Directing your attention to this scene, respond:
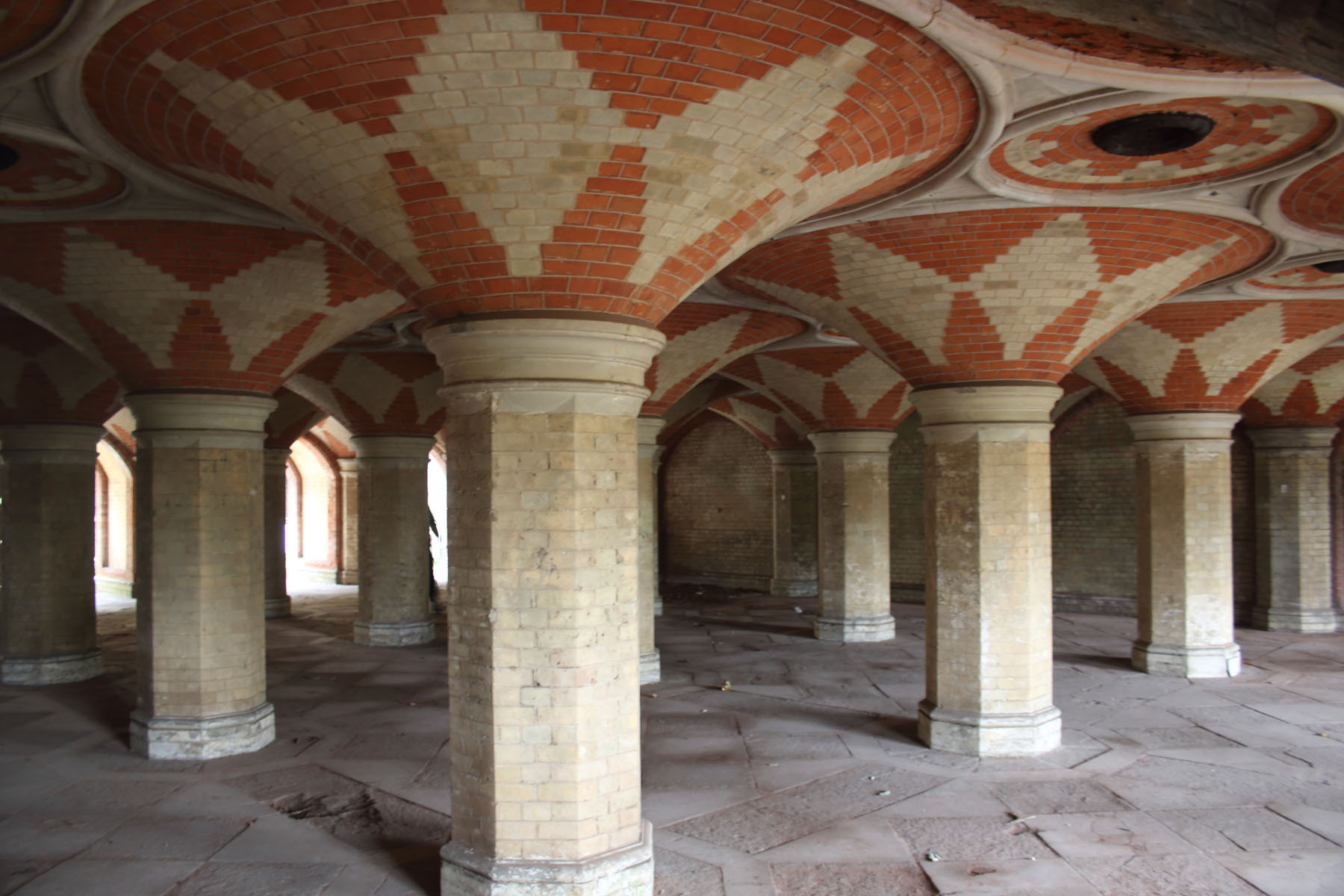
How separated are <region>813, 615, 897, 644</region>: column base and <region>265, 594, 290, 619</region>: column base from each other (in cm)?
893

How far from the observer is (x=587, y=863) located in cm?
477

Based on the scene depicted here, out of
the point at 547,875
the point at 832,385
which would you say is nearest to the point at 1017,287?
the point at 547,875

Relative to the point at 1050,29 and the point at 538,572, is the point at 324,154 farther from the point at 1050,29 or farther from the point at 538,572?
the point at 1050,29

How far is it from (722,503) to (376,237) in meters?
16.4

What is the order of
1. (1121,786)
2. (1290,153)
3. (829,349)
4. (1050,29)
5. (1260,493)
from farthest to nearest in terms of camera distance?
1. (1260,493)
2. (829,349)
3. (1121,786)
4. (1290,153)
5. (1050,29)

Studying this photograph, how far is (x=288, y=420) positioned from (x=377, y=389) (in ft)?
11.7

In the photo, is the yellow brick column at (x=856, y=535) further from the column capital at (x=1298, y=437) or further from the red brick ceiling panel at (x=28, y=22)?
the red brick ceiling panel at (x=28, y=22)

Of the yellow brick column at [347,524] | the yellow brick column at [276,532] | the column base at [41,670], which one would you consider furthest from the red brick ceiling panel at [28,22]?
the yellow brick column at [347,524]

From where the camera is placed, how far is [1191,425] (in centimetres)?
1052

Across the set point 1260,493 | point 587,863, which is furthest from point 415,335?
point 1260,493

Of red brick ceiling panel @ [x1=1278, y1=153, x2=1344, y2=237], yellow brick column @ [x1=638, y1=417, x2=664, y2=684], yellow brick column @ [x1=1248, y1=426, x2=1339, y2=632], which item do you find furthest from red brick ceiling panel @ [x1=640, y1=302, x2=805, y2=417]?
yellow brick column @ [x1=1248, y1=426, x2=1339, y2=632]

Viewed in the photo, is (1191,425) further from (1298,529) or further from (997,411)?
(1298,529)

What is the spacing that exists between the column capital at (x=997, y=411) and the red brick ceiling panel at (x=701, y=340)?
2.86 meters

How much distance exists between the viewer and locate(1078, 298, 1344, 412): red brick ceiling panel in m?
9.61
